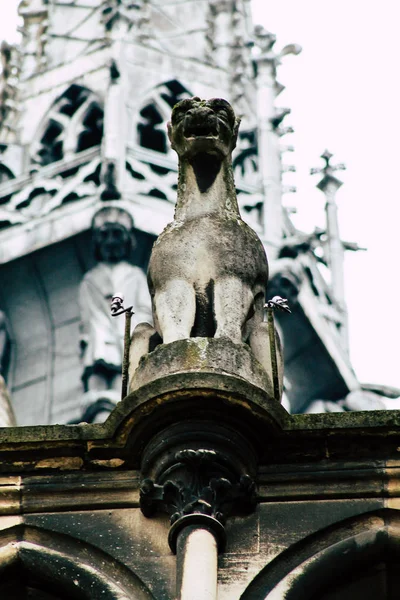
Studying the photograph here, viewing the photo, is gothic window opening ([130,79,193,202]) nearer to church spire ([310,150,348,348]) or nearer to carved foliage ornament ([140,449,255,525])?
church spire ([310,150,348,348])

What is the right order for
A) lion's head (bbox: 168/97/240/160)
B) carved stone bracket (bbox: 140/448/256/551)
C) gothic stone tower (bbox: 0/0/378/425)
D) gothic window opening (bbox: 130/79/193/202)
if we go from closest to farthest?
carved stone bracket (bbox: 140/448/256/551)
lion's head (bbox: 168/97/240/160)
gothic stone tower (bbox: 0/0/378/425)
gothic window opening (bbox: 130/79/193/202)

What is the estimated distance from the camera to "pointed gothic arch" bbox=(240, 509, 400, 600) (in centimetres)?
1199

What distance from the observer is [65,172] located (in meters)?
38.5

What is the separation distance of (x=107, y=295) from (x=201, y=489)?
23039mm

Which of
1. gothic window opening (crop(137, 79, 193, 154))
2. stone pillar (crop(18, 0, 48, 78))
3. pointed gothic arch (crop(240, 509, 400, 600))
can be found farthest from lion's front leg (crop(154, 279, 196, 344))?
stone pillar (crop(18, 0, 48, 78))

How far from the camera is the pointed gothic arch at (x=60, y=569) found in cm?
1202

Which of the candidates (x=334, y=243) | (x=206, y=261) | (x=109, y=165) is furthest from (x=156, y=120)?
(x=206, y=261)

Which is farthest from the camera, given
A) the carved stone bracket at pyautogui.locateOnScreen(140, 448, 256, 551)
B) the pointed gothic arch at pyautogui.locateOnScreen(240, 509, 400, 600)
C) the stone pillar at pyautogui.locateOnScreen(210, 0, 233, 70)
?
the stone pillar at pyautogui.locateOnScreen(210, 0, 233, 70)

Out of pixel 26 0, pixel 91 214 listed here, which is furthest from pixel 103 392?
pixel 26 0

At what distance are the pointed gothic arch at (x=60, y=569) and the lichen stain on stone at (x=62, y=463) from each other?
37 cm

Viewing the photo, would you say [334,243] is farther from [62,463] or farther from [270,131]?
[62,463]

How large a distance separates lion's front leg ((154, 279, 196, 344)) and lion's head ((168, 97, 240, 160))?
3.27 ft

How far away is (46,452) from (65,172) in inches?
1025

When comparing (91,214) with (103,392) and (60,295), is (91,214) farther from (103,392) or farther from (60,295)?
(103,392)
